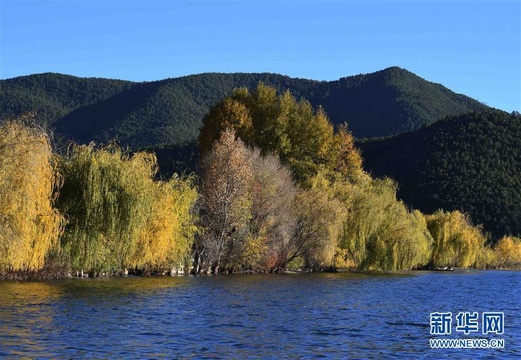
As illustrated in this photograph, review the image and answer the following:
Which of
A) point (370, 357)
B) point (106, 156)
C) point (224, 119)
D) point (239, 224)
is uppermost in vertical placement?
point (224, 119)

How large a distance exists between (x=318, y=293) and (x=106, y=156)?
49.3 feet

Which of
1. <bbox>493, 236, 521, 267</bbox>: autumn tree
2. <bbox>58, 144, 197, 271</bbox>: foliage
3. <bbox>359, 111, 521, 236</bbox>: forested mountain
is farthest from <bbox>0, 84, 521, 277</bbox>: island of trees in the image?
<bbox>359, 111, 521, 236</bbox>: forested mountain

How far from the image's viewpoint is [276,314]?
31.1 m

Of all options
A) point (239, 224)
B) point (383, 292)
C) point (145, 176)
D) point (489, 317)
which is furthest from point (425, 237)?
point (489, 317)

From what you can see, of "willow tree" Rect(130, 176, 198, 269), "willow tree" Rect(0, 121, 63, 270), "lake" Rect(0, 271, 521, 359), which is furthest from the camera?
"willow tree" Rect(130, 176, 198, 269)

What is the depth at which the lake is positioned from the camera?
21.6 m

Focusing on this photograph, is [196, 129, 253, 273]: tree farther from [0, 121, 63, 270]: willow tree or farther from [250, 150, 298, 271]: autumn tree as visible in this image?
[0, 121, 63, 270]: willow tree

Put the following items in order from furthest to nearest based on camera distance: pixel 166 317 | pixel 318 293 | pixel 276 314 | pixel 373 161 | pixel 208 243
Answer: pixel 373 161, pixel 208 243, pixel 318 293, pixel 276 314, pixel 166 317

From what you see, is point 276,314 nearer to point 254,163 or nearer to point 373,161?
point 254,163

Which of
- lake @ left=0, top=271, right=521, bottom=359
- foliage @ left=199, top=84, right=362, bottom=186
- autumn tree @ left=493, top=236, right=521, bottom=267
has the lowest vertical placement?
lake @ left=0, top=271, right=521, bottom=359

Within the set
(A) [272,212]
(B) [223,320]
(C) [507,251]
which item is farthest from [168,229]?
(C) [507,251]

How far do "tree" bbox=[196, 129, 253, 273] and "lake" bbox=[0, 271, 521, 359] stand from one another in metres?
11.3

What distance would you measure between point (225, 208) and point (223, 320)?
29.5 metres

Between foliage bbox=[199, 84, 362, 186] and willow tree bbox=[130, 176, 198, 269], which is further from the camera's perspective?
foliage bbox=[199, 84, 362, 186]
